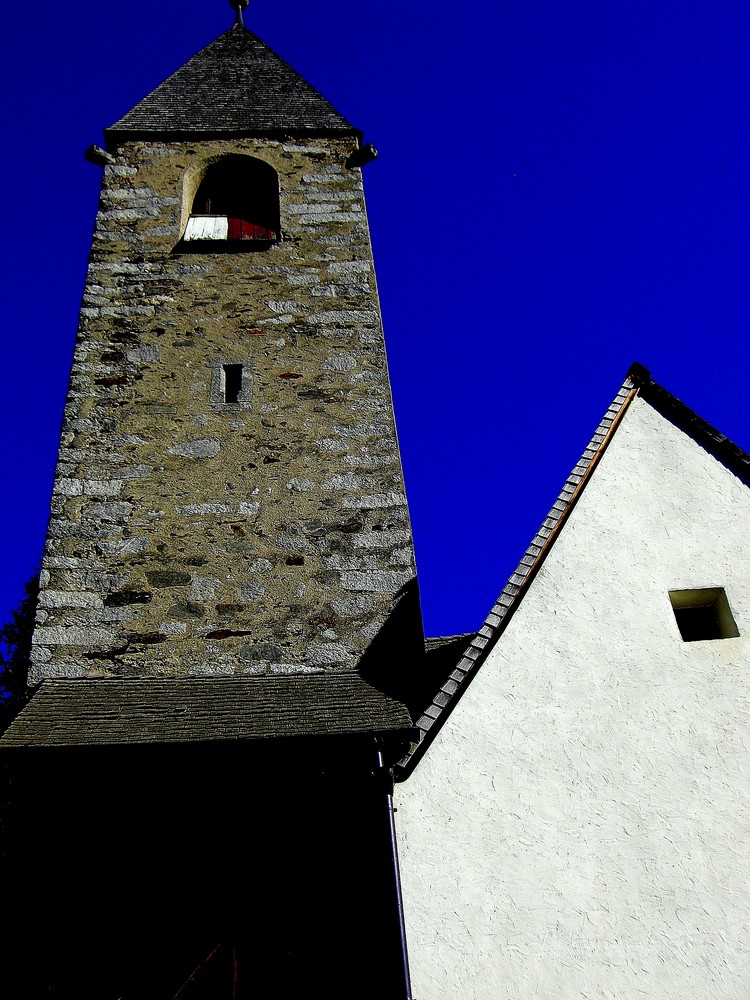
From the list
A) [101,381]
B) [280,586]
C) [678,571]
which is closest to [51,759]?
[280,586]

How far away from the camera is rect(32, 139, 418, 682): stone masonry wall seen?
5.81 m

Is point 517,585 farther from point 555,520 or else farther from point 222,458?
point 222,458

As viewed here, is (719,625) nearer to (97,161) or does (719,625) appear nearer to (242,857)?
(242,857)

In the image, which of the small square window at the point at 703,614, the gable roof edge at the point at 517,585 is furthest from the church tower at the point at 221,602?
the small square window at the point at 703,614

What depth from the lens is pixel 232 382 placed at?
7.09 m

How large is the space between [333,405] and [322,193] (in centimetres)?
263

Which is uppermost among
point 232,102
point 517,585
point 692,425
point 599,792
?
point 232,102

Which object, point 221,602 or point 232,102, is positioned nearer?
point 221,602

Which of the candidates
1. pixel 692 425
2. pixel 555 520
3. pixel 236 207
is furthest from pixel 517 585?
pixel 236 207

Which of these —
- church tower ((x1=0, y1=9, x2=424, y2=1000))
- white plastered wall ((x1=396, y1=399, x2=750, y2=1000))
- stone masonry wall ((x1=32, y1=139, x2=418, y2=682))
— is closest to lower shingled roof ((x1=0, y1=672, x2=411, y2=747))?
church tower ((x1=0, y1=9, x2=424, y2=1000))

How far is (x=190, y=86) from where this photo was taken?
1002 cm

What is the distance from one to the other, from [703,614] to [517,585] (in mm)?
1241

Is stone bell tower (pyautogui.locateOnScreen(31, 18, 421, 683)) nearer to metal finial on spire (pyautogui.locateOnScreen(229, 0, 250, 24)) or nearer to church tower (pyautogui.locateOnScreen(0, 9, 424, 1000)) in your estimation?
church tower (pyautogui.locateOnScreen(0, 9, 424, 1000))

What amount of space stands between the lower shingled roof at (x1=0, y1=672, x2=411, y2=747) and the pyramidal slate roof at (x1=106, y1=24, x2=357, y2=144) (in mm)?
5962
